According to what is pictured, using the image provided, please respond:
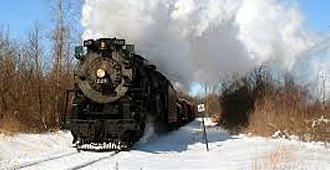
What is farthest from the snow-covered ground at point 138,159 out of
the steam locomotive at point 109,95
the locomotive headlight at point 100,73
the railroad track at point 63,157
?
the locomotive headlight at point 100,73

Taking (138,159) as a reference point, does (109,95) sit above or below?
above

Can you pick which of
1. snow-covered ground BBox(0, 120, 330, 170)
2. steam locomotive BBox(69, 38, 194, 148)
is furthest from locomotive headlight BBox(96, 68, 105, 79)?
snow-covered ground BBox(0, 120, 330, 170)

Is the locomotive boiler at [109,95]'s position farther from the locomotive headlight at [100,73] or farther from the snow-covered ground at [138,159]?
the snow-covered ground at [138,159]

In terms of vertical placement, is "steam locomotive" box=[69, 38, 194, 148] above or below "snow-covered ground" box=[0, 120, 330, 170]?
above

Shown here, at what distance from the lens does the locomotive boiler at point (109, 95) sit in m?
14.6

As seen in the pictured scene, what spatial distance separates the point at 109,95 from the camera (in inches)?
601

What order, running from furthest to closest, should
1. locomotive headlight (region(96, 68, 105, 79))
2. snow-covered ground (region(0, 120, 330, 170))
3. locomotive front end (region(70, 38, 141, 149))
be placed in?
locomotive headlight (region(96, 68, 105, 79)) → locomotive front end (region(70, 38, 141, 149)) → snow-covered ground (region(0, 120, 330, 170))

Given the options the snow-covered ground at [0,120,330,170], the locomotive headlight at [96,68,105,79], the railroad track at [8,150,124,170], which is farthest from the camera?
the locomotive headlight at [96,68,105,79]

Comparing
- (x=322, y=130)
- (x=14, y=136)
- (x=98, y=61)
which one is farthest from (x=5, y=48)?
(x=322, y=130)

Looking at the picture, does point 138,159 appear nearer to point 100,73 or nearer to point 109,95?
point 109,95

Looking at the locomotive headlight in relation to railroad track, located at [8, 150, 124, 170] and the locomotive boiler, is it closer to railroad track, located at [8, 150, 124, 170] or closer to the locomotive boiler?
the locomotive boiler

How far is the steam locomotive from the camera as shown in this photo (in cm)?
1463

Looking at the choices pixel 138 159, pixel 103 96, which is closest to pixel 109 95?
pixel 103 96

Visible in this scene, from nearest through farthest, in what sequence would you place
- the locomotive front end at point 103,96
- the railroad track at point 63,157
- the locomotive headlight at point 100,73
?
the railroad track at point 63,157
the locomotive front end at point 103,96
the locomotive headlight at point 100,73
